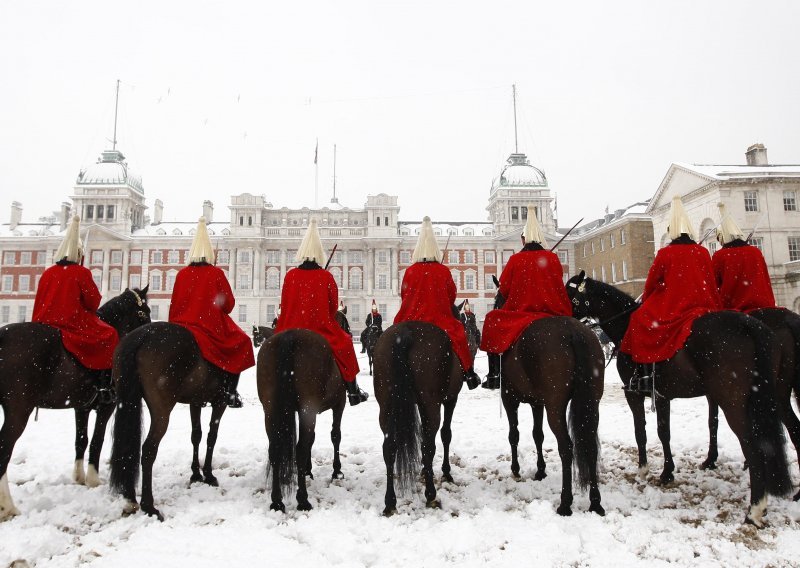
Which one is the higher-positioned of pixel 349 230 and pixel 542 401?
pixel 349 230

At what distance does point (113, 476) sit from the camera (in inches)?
175

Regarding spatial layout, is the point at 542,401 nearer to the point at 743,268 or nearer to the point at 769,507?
the point at 769,507

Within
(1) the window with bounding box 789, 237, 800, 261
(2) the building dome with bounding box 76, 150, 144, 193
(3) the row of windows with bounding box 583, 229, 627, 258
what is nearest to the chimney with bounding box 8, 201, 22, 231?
(2) the building dome with bounding box 76, 150, 144, 193

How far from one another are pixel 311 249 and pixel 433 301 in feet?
4.67

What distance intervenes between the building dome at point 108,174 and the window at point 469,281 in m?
37.1

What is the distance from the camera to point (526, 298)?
511 centimetres

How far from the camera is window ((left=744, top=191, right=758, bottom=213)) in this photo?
2806 centimetres

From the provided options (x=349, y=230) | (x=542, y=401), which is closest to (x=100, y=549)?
(x=542, y=401)

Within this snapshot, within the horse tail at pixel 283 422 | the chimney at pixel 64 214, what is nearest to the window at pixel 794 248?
the horse tail at pixel 283 422

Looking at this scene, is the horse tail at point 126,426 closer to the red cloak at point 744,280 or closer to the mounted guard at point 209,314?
the mounted guard at point 209,314

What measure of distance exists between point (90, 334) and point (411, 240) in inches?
1928

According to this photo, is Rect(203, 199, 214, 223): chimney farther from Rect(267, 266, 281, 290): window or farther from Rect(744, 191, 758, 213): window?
Rect(744, 191, 758, 213): window

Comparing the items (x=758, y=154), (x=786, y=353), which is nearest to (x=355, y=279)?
(x=758, y=154)

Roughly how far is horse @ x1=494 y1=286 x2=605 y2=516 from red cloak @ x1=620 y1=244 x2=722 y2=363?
63cm
